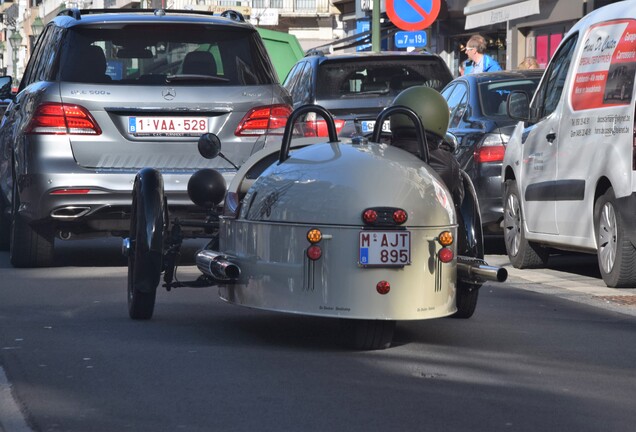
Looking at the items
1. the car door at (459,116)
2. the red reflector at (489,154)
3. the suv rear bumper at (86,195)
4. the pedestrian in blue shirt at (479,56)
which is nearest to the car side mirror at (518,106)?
the car door at (459,116)

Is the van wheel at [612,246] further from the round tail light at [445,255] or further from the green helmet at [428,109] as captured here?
the round tail light at [445,255]

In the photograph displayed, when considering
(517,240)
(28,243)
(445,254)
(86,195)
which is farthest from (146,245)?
(517,240)

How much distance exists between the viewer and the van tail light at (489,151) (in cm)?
1341

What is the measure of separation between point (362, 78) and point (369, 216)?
9906 mm

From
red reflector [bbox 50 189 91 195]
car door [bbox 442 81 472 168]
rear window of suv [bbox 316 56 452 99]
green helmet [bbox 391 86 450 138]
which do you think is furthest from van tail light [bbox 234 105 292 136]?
rear window of suv [bbox 316 56 452 99]

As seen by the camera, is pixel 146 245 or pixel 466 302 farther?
pixel 466 302

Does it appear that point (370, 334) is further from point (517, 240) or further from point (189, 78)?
point (517, 240)

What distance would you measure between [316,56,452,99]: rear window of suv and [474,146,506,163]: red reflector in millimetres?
3104

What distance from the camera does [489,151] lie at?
13406 mm

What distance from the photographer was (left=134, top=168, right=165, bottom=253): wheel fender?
805cm

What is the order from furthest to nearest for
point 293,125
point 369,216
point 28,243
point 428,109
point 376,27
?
point 376,27 → point 28,243 → point 428,109 → point 293,125 → point 369,216

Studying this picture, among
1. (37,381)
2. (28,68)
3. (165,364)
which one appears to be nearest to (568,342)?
(165,364)

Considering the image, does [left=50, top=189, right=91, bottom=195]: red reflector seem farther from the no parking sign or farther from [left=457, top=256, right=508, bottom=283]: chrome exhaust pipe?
the no parking sign

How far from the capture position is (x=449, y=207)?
7.34 meters
